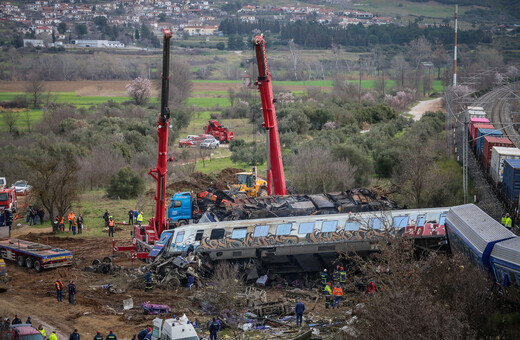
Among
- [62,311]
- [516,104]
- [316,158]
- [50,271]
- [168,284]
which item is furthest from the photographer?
[516,104]

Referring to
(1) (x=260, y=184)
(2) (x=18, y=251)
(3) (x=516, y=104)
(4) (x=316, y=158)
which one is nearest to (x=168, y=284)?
(2) (x=18, y=251)

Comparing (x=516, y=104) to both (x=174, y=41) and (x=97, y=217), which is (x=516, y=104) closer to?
(x=97, y=217)

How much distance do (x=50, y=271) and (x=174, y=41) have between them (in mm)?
165501

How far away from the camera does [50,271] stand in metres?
29.8

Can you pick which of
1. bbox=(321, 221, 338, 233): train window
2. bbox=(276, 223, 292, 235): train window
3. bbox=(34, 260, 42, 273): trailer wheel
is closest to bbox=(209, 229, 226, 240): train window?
bbox=(276, 223, 292, 235): train window

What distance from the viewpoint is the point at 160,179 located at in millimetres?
30094

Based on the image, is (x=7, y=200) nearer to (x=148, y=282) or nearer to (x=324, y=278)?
(x=148, y=282)

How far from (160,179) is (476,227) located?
13673 mm

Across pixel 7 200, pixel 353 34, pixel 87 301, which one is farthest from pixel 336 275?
pixel 353 34

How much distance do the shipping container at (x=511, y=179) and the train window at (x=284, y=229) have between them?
12356 mm

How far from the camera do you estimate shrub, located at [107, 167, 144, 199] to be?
4641 centimetres

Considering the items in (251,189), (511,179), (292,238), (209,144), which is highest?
(511,179)

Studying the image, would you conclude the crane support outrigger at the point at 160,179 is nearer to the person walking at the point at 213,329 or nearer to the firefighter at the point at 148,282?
the firefighter at the point at 148,282

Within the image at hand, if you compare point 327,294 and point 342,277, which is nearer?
point 327,294
